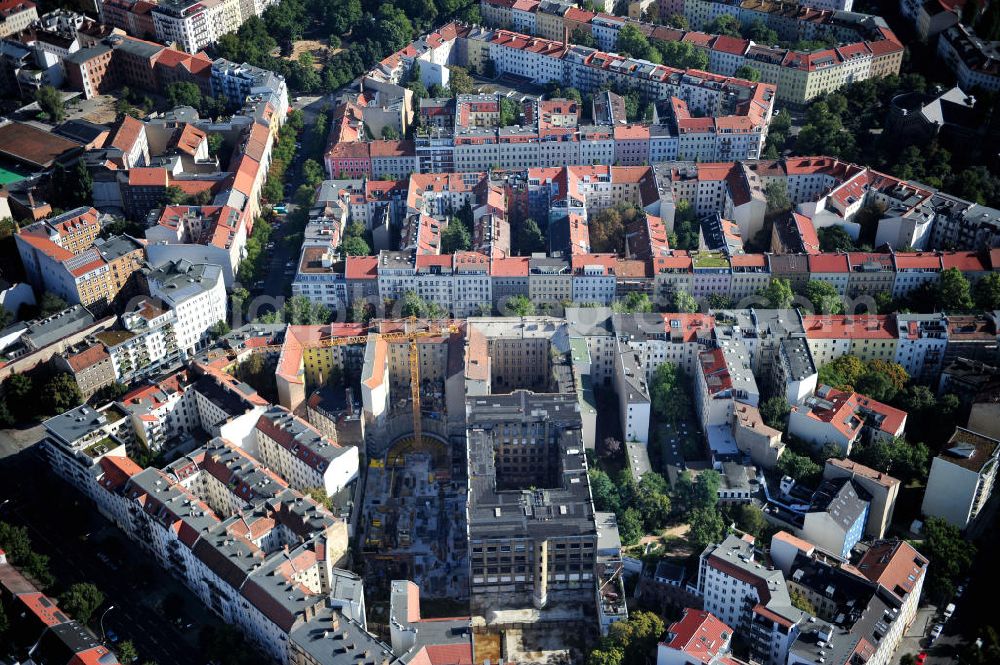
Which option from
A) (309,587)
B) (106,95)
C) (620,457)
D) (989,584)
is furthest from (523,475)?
(106,95)

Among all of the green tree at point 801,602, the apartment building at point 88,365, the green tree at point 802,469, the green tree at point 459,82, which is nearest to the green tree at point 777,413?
the green tree at point 802,469

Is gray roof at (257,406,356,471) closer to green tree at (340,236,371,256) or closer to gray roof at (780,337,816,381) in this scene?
green tree at (340,236,371,256)

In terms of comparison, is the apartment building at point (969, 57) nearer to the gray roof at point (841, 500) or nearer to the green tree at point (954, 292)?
the green tree at point (954, 292)

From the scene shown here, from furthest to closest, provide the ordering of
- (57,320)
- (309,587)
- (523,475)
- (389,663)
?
(57,320)
(523,475)
(309,587)
(389,663)

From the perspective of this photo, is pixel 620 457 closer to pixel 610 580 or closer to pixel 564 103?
pixel 610 580

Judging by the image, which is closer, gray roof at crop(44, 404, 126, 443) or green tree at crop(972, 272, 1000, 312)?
gray roof at crop(44, 404, 126, 443)

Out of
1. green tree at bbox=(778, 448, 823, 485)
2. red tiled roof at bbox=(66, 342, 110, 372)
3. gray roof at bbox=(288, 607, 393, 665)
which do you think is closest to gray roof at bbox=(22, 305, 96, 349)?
red tiled roof at bbox=(66, 342, 110, 372)
